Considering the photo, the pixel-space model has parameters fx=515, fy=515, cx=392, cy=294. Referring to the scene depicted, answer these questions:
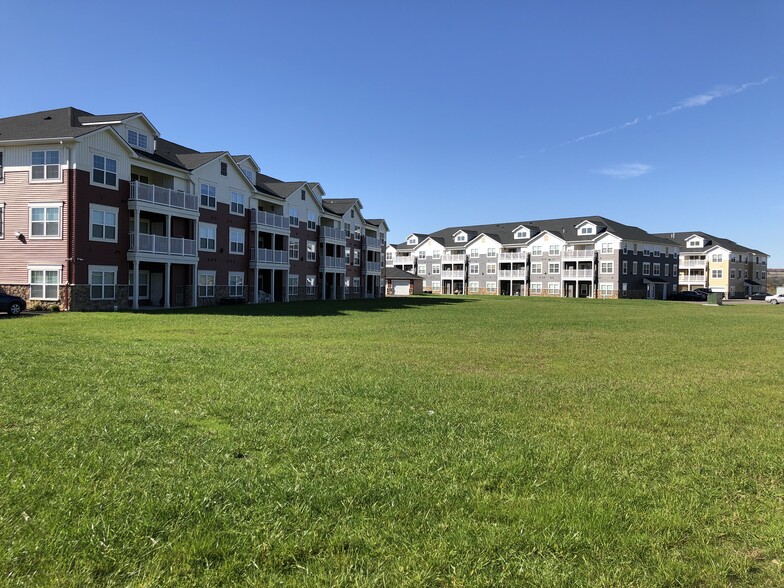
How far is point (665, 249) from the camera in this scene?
283ft

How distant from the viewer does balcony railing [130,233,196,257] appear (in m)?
30.9

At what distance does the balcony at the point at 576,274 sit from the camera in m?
80.6

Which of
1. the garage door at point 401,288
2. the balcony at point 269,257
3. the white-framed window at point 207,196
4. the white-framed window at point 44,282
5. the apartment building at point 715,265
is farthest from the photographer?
the apartment building at point 715,265

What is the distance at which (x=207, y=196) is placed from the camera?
3753 cm

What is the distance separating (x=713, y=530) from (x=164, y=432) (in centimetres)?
548

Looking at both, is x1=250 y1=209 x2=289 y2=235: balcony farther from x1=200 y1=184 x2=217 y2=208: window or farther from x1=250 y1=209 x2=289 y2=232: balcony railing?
x1=200 y1=184 x2=217 y2=208: window

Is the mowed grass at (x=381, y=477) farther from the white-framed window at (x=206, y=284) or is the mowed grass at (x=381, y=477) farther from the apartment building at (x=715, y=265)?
the apartment building at (x=715, y=265)

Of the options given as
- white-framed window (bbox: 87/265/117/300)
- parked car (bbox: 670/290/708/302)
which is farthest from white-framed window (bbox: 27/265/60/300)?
parked car (bbox: 670/290/708/302)

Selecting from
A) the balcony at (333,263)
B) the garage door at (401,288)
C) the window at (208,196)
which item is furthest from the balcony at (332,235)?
the garage door at (401,288)

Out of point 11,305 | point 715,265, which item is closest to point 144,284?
point 11,305

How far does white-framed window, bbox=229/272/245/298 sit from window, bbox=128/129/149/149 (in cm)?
1135

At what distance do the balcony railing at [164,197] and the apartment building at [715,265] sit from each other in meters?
87.2

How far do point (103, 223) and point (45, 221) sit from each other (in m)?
2.75

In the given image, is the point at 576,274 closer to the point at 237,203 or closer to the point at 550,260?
the point at 550,260
